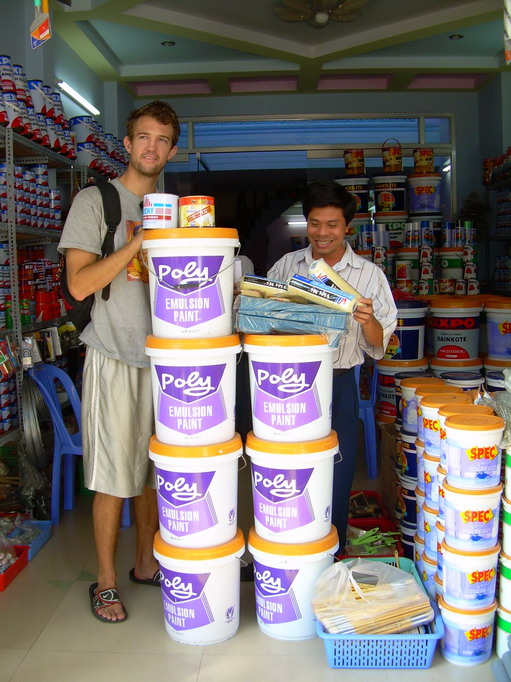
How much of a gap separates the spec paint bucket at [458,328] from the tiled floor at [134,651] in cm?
231

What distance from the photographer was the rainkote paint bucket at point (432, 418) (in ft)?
7.58

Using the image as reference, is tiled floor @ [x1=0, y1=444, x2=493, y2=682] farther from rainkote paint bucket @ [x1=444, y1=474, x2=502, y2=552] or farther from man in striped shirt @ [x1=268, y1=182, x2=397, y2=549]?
man in striped shirt @ [x1=268, y1=182, x2=397, y2=549]

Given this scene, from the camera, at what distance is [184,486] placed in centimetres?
221

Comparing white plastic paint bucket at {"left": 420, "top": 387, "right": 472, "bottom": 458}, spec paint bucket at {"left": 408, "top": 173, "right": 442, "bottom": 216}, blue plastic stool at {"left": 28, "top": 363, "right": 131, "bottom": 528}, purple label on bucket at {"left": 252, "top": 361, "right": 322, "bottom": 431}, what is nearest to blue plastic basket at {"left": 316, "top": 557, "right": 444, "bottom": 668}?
white plastic paint bucket at {"left": 420, "top": 387, "right": 472, "bottom": 458}

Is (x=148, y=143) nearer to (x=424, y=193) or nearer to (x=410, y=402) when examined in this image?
(x=410, y=402)

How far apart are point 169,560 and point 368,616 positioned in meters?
0.68

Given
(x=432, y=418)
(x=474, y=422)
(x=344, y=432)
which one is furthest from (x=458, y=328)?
(x=474, y=422)

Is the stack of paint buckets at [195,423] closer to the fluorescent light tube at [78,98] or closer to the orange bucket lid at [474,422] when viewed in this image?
the orange bucket lid at [474,422]

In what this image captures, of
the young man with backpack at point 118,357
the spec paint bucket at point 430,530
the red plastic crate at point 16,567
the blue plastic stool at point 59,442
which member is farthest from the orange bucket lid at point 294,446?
the blue plastic stool at point 59,442

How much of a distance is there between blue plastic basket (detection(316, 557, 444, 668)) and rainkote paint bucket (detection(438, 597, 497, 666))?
46mm

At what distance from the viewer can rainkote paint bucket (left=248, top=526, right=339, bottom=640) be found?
2.24 metres

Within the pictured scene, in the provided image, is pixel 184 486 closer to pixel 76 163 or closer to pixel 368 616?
pixel 368 616

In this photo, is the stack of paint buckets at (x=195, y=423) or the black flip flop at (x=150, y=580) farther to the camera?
the black flip flop at (x=150, y=580)

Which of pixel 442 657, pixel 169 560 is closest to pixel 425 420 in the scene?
pixel 442 657
